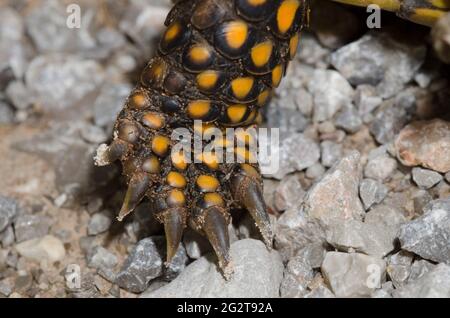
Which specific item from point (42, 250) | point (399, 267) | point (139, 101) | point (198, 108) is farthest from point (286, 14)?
point (42, 250)

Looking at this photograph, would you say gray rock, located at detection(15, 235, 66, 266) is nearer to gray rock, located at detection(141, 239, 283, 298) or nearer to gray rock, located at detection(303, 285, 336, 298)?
gray rock, located at detection(141, 239, 283, 298)

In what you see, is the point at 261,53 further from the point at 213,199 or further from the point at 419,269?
the point at 419,269

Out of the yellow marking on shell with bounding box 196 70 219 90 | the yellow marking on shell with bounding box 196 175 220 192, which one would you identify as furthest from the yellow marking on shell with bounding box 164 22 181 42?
the yellow marking on shell with bounding box 196 175 220 192

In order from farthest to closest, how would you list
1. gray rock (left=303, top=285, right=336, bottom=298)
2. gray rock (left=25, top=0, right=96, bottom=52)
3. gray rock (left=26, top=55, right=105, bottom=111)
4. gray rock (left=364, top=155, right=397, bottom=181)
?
gray rock (left=25, top=0, right=96, bottom=52) → gray rock (left=26, top=55, right=105, bottom=111) → gray rock (left=364, top=155, right=397, bottom=181) → gray rock (left=303, top=285, right=336, bottom=298)

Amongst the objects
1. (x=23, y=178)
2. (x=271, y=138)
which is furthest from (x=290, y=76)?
(x=23, y=178)

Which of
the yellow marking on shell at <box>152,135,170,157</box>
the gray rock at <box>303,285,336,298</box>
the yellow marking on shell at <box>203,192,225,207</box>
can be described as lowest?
the gray rock at <box>303,285,336,298</box>

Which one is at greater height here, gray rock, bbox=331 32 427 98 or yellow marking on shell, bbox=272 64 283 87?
yellow marking on shell, bbox=272 64 283 87

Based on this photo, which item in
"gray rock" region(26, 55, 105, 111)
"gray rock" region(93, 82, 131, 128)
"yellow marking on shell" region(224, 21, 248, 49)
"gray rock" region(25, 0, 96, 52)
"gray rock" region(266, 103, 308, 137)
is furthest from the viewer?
"gray rock" region(25, 0, 96, 52)
